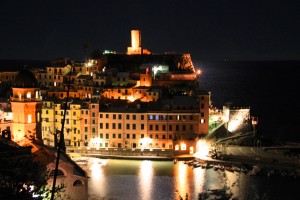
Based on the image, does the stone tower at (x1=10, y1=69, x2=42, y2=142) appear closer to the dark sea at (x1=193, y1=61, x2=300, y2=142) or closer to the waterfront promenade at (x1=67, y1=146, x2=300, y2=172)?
the waterfront promenade at (x1=67, y1=146, x2=300, y2=172)

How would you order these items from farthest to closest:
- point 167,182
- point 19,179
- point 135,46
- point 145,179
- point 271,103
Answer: point 271,103
point 135,46
point 145,179
point 167,182
point 19,179

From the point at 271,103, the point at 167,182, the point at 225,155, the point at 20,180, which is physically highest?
the point at 271,103

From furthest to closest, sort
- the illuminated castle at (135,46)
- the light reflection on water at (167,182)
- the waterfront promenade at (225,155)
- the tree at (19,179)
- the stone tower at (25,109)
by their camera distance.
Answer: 1. the illuminated castle at (135,46)
2. the waterfront promenade at (225,155)
3. the stone tower at (25,109)
4. the light reflection on water at (167,182)
5. the tree at (19,179)

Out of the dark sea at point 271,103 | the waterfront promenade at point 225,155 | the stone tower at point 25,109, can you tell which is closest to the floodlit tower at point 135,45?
the dark sea at point 271,103

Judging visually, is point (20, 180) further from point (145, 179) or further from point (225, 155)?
point (225, 155)

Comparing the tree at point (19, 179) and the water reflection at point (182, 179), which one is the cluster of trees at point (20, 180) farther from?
the water reflection at point (182, 179)

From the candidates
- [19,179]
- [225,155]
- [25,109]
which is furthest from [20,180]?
[225,155]

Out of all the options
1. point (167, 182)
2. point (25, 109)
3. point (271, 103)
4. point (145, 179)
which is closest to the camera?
point (25, 109)

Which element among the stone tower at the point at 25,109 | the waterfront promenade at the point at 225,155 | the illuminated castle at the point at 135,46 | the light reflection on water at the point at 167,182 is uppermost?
the illuminated castle at the point at 135,46

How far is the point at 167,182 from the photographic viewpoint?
32.4m

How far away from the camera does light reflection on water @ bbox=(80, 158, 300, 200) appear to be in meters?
29.7

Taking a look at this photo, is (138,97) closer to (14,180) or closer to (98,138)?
(98,138)

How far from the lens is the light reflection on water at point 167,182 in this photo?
2972 centimetres

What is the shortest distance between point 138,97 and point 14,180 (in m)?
33.4
